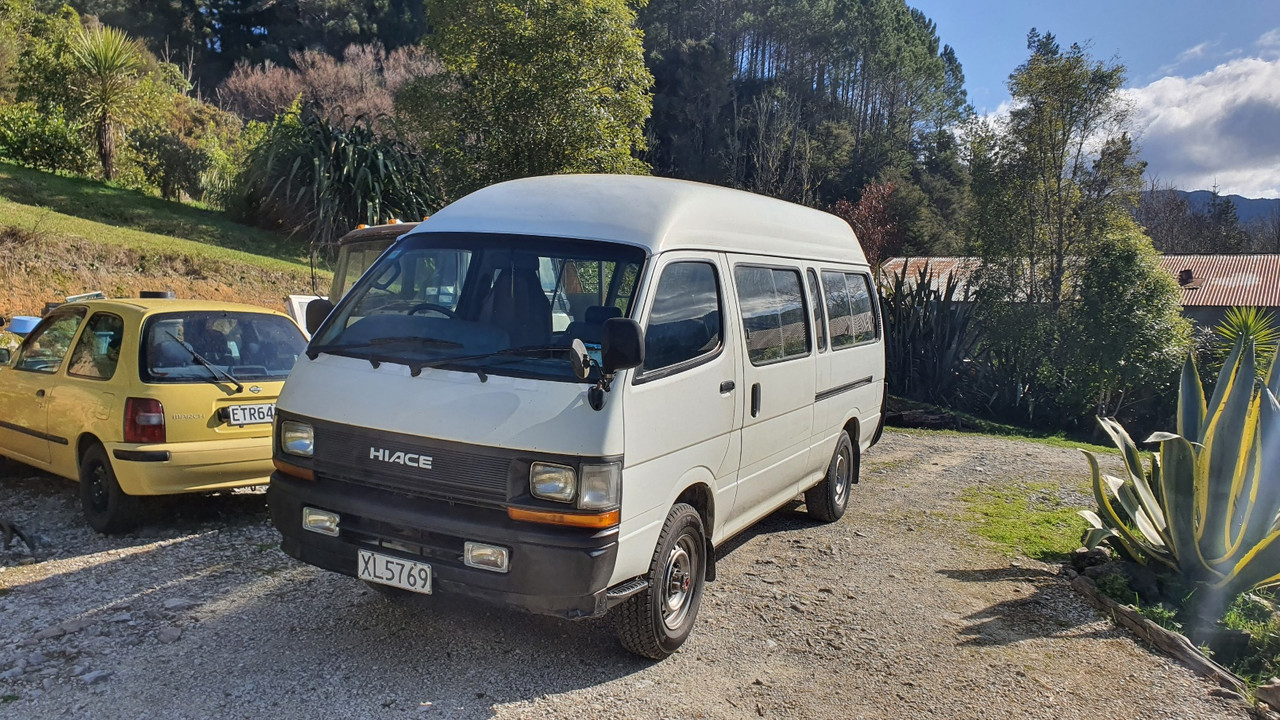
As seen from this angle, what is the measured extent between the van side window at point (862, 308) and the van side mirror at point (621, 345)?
11.9 ft

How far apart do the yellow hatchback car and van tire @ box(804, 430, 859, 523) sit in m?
3.88

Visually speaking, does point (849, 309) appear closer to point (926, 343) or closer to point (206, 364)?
point (206, 364)

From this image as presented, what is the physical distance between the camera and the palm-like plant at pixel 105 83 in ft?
60.8

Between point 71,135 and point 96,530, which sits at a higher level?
point 71,135

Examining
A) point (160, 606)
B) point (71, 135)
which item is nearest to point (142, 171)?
point (71, 135)

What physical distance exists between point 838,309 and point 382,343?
3.53 m

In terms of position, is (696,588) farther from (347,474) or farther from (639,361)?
(347,474)

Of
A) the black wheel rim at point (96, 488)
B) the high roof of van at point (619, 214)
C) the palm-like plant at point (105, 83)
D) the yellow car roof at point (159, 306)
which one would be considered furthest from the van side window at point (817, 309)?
the palm-like plant at point (105, 83)

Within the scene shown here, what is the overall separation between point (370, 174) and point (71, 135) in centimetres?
663

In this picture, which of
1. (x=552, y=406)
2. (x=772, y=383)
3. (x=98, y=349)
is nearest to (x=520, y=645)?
(x=552, y=406)

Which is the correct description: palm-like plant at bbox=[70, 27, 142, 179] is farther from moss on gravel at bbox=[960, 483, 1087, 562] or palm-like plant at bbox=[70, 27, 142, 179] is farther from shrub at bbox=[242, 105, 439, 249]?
moss on gravel at bbox=[960, 483, 1087, 562]

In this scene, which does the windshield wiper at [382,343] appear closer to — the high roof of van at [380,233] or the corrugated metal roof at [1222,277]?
the high roof of van at [380,233]

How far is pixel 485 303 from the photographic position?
4.26 m

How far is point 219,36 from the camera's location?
150 feet
